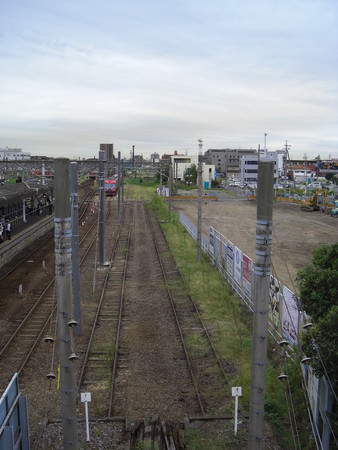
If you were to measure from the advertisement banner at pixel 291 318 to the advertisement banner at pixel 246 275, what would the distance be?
143 inches

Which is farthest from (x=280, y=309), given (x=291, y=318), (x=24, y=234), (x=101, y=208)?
(x=24, y=234)

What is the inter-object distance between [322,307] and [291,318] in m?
2.73

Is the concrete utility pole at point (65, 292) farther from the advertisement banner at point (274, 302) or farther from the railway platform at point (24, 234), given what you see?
the railway platform at point (24, 234)

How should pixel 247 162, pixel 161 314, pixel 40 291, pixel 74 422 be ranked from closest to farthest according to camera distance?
pixel 74 422
pixel 161 314
pixel 40 291
pixel 247 162

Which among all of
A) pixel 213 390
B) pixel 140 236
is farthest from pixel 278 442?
pixel 140 236

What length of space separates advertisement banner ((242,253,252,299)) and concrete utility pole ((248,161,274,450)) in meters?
9.16

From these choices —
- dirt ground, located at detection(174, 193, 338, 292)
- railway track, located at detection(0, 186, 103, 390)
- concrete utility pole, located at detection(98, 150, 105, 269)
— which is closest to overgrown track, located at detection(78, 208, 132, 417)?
concrete utility pole, located at detection(98, 150, 105, 269)

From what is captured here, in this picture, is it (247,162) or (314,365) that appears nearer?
(314,365)

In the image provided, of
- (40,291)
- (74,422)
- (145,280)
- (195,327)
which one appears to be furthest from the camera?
(145,280)

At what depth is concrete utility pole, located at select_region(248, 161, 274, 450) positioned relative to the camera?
5392 millimetres

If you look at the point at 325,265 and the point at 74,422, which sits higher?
the point at 325,265

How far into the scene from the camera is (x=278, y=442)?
775 cm

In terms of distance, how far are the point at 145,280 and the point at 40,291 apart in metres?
4.37

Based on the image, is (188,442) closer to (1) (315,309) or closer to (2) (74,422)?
(2) (74,422)
